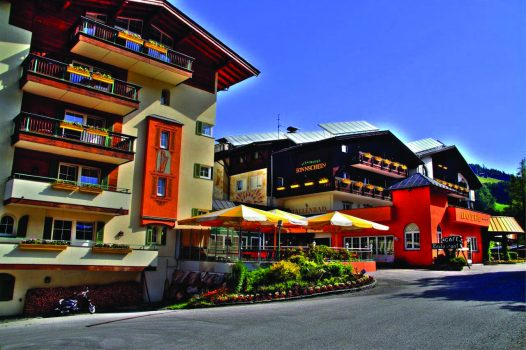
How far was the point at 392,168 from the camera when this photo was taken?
1916 inches

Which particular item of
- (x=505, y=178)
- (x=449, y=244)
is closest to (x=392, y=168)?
(x=449, y=244)

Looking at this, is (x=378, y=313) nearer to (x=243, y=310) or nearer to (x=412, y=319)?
(x=412, y=319)

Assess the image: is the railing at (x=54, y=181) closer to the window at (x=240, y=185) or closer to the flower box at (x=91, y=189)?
the flower box at (x=91, y=189)

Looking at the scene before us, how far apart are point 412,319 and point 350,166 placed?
1274 inches

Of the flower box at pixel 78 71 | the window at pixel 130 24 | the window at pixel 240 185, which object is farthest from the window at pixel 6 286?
the window at pixel 240 185

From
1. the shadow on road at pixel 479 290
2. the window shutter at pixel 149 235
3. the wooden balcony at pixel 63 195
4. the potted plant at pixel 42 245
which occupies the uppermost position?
the wooden balcony at pixel 63 195

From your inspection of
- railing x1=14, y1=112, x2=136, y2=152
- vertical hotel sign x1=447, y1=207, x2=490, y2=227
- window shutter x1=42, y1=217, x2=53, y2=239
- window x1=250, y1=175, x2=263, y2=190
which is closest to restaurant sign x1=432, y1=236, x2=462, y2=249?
vertical hotel sign x1=447, y1=207, x2=490, y2=227

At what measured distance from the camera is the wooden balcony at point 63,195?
21.2 m

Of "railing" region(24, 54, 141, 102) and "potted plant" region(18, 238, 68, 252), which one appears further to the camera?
"railing" region(24, 54, 141, 102)

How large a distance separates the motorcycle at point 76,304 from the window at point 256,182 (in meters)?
25.4

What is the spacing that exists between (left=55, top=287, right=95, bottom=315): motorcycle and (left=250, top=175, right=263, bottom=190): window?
25353 millimetres

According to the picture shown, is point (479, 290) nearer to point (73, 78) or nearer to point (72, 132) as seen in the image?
point (72, 132)

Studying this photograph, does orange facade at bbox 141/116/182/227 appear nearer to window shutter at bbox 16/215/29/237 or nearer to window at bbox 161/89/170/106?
window at bbox 161/89/170/106

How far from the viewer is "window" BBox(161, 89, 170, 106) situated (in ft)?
95.7
